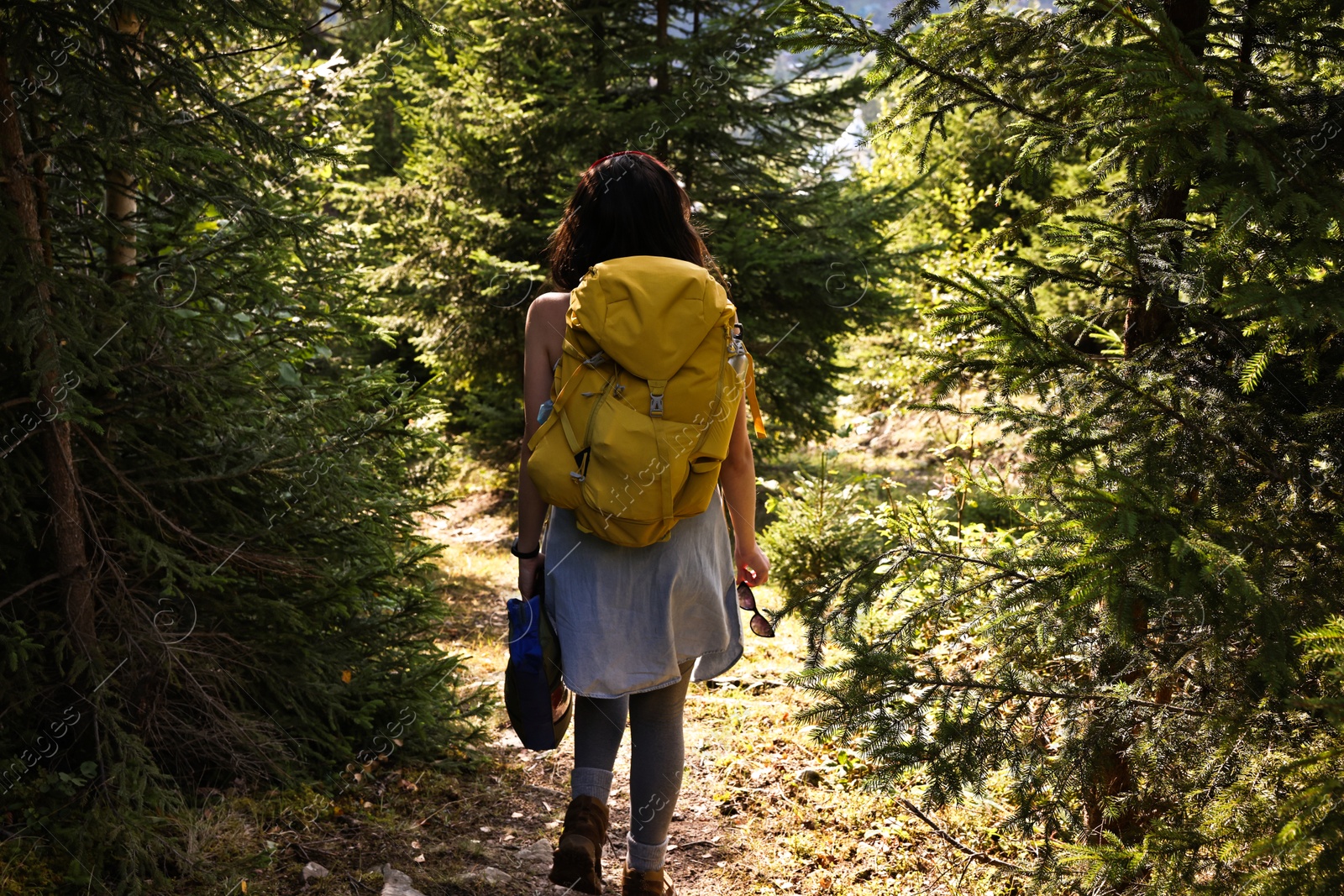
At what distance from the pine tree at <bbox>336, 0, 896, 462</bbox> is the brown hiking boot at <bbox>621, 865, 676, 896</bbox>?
20.4 feet

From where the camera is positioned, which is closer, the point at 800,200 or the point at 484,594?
the point at 484,594

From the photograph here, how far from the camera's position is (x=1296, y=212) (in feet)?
6.26

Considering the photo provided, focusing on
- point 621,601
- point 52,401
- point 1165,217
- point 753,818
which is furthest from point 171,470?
point 1165,217

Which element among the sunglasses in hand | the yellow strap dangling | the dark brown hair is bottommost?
the sunglasses in hand

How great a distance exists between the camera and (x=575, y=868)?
2436 mm

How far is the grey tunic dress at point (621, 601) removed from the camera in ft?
7.92

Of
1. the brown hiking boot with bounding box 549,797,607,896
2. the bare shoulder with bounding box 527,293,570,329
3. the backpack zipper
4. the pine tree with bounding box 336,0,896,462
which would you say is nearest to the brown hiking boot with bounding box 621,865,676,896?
the brown hiking boot with bounding box 549,797,607,896

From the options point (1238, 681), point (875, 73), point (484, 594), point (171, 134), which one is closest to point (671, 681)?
point (1238, 681)

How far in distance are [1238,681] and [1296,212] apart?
118 cm

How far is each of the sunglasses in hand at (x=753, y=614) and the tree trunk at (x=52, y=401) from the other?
2153 mm

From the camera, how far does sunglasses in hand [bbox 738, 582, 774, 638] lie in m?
2.65

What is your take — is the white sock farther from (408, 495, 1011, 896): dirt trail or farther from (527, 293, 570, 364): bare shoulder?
(527, 293, 570, 364): bare shoulder

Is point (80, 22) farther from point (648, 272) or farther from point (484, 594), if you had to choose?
point (484, 594)

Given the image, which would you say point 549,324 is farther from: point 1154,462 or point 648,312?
point 1154,462
